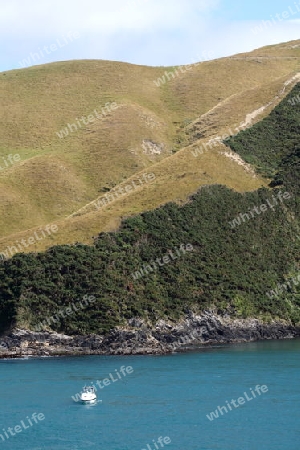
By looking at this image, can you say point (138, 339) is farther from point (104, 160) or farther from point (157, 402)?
point (104, 160)

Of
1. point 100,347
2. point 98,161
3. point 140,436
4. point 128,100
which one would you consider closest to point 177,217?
point 100,347

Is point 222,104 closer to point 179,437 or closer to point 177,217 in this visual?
point 177,217

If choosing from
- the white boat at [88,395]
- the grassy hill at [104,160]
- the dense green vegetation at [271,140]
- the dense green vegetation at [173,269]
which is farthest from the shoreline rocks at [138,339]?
the dense green vegetation at [271,140]

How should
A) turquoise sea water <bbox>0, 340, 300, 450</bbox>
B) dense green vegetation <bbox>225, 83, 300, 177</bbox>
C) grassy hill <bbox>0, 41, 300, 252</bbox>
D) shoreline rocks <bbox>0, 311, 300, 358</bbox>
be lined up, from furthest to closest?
dense green vegetation <bbox>225, 83, 300, 177</bbox>
grassy hill <bbox>0, 41, 300, 252</bbox>
shoreline rocks <bbox>0, 311, 300, 358</bbox>
turquoise sea water <bbox>0, 340, 300, 450</bbox>

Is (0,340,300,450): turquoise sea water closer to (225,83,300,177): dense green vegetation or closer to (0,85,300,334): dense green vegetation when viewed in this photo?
(0,85,300,334): dense green vegetation

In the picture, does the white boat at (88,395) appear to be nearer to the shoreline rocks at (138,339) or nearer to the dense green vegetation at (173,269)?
the shoreline rocks at (138,339)

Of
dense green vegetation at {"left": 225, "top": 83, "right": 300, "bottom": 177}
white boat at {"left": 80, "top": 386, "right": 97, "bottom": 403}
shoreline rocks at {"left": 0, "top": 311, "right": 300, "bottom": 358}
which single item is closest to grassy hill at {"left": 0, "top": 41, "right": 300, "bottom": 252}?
dense green vegetation at {"left": 225, "top": 83, "right": 300, "bottom": 177}

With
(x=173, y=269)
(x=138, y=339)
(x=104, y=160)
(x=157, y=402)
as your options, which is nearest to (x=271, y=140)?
(x=104, y=160)
